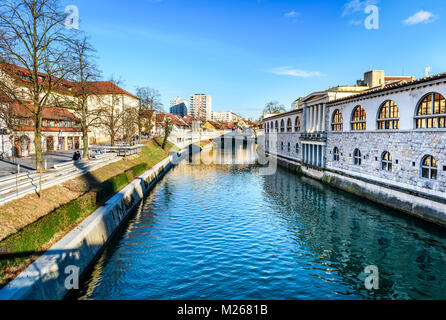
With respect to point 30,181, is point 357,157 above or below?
above

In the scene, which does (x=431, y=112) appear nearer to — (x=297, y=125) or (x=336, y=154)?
(x=336, y=154)

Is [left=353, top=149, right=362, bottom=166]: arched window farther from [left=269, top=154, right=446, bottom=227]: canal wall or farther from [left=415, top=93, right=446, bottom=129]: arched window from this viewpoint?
[left=415, top=93, right=446, bottom=129]: arched window

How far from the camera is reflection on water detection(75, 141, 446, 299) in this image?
13.0 metres

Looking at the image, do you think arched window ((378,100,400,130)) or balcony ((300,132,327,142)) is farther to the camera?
balcony ((300,132,327,142))

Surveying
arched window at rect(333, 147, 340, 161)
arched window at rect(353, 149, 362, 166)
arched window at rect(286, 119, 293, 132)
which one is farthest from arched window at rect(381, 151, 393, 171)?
arched window at rect(286, 119, 293, 132)

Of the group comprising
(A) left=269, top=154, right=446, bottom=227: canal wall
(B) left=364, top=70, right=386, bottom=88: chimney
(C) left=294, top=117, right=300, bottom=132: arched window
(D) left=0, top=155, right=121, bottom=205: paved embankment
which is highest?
(B) left=364, top=70, right=386, bottom=88: chimney

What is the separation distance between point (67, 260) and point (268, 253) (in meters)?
10.2

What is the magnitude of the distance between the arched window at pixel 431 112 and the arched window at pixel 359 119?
8325 mm

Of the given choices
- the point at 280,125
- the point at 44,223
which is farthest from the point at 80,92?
the point at 280,125

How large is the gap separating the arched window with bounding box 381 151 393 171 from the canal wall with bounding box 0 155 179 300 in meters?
23.4

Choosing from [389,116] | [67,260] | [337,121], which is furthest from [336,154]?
[67,260]

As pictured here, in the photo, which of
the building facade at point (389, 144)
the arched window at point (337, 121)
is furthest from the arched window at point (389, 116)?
the arched window at point (337, 121)

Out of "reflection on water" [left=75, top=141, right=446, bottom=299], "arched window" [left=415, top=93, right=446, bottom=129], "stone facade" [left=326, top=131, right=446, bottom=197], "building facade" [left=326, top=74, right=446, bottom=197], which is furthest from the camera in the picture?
"building facade" [left=326, top=74, right=446, bottom=197]

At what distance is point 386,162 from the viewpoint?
27672mm
